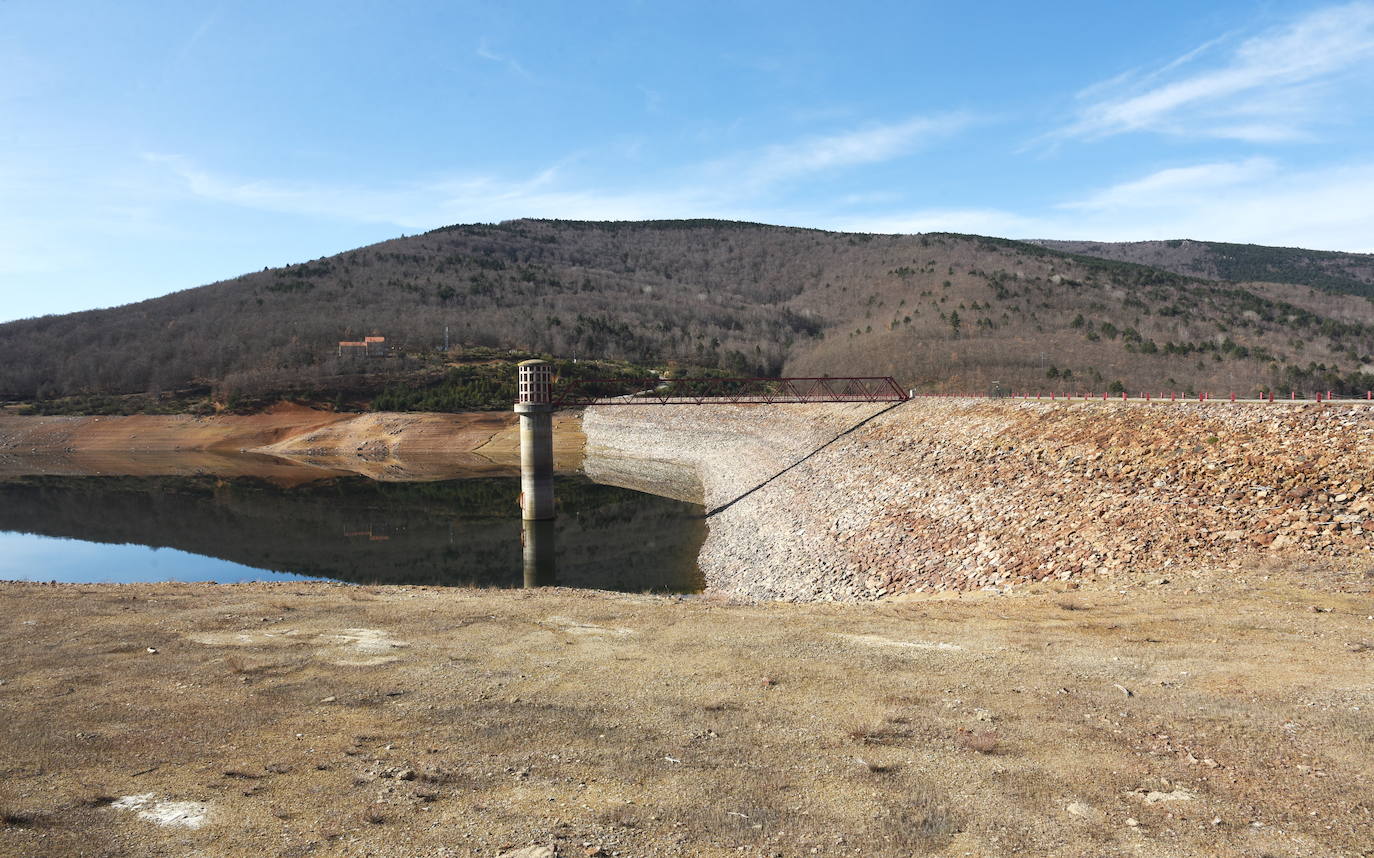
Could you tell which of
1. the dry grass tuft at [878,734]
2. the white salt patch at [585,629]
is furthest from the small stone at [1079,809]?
the white salt patch at [585,629]

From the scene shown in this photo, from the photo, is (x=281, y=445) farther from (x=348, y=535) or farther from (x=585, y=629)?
(x=585, y=629)

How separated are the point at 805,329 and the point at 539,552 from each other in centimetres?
14082

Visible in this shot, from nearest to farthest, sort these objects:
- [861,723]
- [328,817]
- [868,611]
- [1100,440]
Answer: [328,817], [861,723], [868,611], [1100,440]

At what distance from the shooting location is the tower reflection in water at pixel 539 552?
110ft

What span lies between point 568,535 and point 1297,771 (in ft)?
124

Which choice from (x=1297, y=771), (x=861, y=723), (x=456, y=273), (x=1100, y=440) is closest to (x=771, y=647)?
(x=861, y=723)

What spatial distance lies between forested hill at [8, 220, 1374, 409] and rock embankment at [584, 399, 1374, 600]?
5003 centimetres

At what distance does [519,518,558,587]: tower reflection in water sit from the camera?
33.5m

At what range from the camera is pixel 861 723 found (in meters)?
11.1

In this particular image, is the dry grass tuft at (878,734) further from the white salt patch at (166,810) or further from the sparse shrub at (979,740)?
the white salt patch at (166,810)

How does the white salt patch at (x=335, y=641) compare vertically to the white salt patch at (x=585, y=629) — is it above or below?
above

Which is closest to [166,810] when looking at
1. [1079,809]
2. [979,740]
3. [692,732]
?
[692,732]

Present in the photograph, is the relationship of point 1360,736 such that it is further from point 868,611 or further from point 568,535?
point 568,535

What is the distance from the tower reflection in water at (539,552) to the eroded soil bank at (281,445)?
27.6 m
